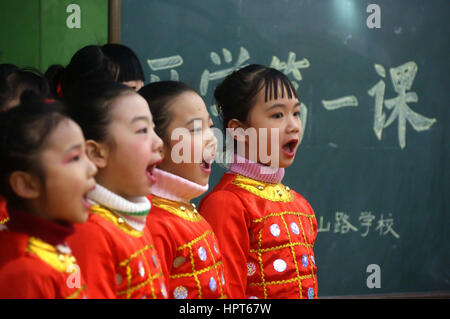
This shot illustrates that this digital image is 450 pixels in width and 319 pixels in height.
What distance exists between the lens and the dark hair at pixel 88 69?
5.39 ft

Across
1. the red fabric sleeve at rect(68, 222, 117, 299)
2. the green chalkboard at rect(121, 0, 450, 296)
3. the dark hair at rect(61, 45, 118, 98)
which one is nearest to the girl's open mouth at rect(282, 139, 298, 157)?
the dark hair at rect(61, 45, 118, 98)

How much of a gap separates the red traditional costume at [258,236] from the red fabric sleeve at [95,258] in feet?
1.70

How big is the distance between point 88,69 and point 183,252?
52cm

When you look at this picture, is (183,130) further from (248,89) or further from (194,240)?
(248,89)

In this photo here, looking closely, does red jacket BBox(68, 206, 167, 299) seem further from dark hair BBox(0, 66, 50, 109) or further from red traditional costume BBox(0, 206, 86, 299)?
dark hair BBox(0, 66, 50, 109)

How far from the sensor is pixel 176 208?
1.59 meters

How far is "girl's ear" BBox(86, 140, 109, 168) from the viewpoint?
133 cm

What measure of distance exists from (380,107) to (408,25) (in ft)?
1.38

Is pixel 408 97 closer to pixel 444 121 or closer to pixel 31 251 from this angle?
pixel 444 121

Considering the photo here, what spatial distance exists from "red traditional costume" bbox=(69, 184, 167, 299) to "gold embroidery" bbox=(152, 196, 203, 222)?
0.18 m

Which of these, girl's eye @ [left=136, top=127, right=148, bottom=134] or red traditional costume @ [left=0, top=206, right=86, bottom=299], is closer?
red traditional costume @ [left=0, top=206, right=86, bottom=299]

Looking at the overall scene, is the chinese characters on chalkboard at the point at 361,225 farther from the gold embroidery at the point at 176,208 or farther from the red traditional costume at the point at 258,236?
the gold embroidery at the point at 176,208
